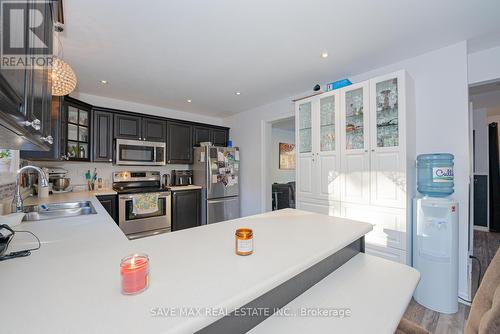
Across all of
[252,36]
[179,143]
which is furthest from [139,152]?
[252,36]

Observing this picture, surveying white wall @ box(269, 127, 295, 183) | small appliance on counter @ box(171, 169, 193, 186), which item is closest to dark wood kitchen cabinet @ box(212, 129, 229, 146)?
small appliance on counter @ box(171, 169, 193, 186)

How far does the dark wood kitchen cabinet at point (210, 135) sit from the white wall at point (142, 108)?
16.7 inches

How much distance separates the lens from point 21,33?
0.63m

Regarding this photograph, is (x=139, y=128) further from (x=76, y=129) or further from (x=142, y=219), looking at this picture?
(x=142, y=219)

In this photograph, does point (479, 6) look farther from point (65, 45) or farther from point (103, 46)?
point (65, 45)

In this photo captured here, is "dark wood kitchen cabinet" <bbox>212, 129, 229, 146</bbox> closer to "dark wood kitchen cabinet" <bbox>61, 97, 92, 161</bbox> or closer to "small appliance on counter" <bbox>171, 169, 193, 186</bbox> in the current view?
"small appliance on counter" <bbox>171, 169, 193, 186</bbox>

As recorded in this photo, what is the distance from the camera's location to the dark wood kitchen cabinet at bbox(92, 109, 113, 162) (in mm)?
3173

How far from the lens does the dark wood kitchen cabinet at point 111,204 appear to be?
9.50 ft

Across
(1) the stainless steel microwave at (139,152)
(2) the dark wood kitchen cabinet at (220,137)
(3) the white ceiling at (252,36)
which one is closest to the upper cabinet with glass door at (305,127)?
(3) the white ceiling at (252,36)

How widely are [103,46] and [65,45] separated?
32 cm

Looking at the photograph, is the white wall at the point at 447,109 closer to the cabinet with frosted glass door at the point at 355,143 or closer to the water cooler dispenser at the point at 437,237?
the water cooler dispenser at the point at 437,237

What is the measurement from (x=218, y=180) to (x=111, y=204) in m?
1.66

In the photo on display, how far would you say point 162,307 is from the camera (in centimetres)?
56

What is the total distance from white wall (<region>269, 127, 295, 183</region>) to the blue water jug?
12.7ft
